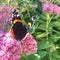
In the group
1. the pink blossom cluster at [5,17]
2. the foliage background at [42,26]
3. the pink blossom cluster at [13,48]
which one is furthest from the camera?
the foliage background at [42,26]

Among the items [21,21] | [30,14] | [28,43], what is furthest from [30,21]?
[28,43]

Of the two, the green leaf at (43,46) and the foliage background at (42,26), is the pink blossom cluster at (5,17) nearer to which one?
the foliage background at (42,26)

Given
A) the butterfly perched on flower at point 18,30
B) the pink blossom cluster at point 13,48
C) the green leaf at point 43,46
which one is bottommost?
the green leaf at point 43,46

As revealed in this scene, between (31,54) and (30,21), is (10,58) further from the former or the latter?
(30,21)

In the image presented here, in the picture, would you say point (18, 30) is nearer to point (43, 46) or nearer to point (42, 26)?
point (43, 46)

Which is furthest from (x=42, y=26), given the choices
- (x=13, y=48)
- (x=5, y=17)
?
(x=13, y=48)

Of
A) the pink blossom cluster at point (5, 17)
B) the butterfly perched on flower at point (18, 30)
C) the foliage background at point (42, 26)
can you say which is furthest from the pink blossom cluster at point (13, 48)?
the foliage background at point (42, 26)
